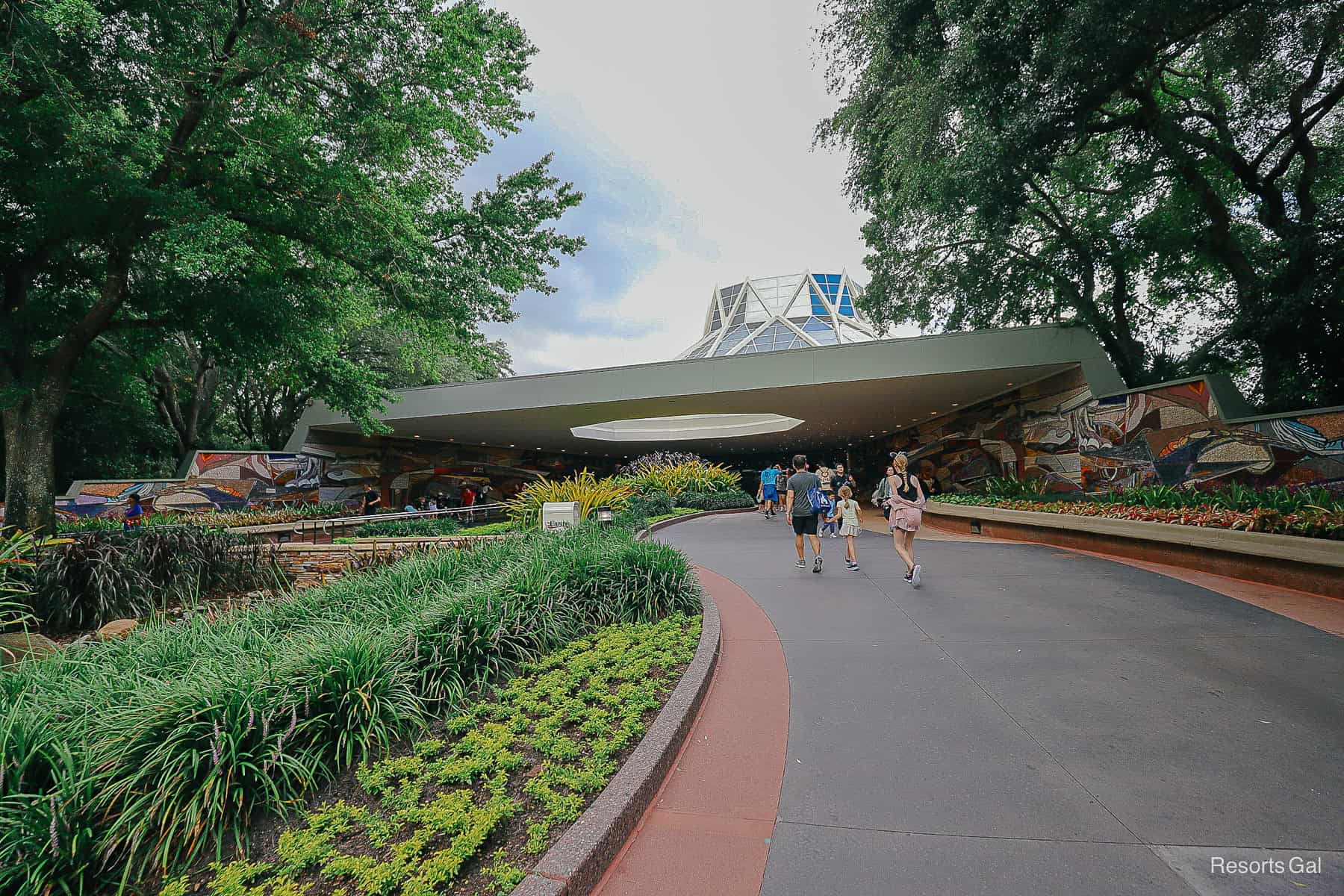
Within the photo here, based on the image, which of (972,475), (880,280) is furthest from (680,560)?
(972,475)

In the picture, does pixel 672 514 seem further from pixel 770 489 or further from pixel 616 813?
pixel 616 813

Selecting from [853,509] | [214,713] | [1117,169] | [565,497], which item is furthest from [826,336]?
[214,713]

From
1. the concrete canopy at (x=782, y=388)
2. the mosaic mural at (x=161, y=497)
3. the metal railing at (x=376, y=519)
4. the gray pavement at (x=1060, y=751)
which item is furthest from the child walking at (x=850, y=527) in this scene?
the mosaic mural at (x=161, y=497)

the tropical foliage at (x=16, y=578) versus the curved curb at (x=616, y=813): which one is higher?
the tropical foliage at (x=16, y=578)

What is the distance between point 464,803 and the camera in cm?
220

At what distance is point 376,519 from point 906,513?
1347 cm

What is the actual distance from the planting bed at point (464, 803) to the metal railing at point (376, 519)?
9917mm

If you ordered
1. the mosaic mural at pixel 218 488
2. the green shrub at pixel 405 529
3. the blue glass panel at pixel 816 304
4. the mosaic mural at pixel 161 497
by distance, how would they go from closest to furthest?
the green shrub at pixel 405 529, the mosaic mural at pixel 161 497, the mosaic mural at pixel 218 488, the blue glass panel at pixel 816 304

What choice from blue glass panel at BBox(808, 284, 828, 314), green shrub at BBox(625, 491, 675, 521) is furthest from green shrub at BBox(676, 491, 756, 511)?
blue glass panel at BBox(808, 284, 828, 314)

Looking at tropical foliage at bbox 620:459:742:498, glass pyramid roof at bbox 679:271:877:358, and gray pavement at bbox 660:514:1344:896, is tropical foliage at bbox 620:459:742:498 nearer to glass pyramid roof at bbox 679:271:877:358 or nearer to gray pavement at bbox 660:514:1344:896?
gray pavement at bbox 660:514:1344:896

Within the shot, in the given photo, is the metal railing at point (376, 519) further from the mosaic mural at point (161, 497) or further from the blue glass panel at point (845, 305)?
the blue glass panel at point (845, 305)

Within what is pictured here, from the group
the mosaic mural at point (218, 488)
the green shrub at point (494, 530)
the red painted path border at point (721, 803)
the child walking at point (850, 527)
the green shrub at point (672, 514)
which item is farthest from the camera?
the mosaic mural at point (218, 488)

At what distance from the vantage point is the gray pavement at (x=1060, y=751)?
1938mm

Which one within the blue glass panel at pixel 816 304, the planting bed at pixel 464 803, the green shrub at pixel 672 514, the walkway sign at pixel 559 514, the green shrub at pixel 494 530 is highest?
the blue glass panel at pixel 816 304
